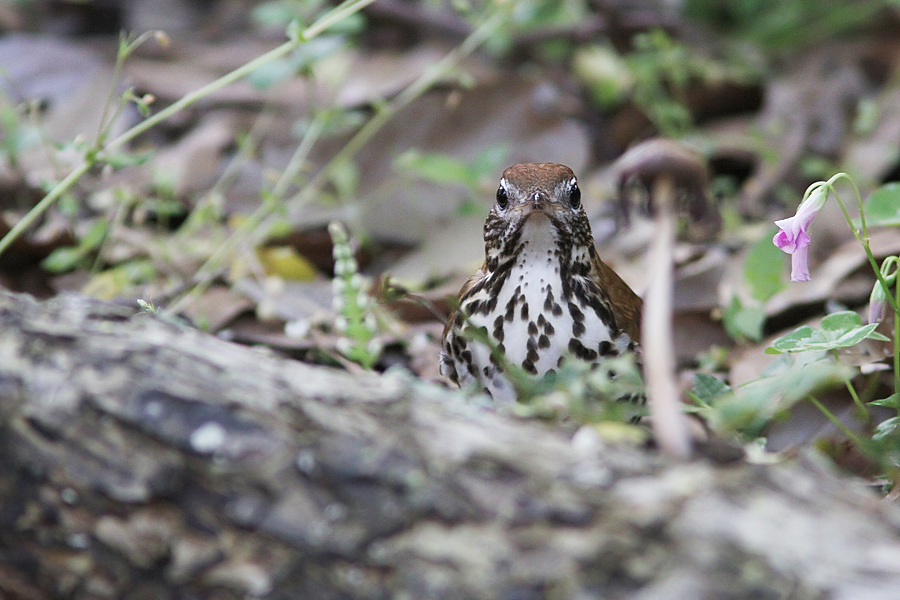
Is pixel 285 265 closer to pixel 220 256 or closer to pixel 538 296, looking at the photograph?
pixel 220 256

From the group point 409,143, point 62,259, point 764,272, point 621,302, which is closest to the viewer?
point 621,302

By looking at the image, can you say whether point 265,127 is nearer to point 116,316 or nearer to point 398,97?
point 398,97

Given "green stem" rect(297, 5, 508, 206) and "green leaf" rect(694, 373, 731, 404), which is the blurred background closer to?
"green stem" rect(297, 5, 508, 206)

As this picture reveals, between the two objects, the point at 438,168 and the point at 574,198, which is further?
the point at 438,168

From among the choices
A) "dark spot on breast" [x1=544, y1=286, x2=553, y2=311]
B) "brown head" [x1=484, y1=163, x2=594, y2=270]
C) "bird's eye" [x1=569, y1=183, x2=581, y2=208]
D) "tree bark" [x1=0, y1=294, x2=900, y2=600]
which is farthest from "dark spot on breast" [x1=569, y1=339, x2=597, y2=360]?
"tree bark" [x1=0, y1=294, x2=900, y2=600]

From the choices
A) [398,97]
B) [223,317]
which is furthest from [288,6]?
[223,317]

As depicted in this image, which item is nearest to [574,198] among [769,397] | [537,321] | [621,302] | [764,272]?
[621,302]
